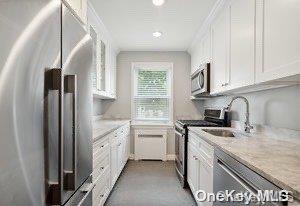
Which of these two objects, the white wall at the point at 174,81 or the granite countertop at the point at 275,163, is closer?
the granite countertop at the point at 275,163

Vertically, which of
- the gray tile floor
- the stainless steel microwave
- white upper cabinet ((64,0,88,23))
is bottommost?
the gray tile floor

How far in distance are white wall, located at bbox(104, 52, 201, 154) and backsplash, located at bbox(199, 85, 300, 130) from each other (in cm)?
209

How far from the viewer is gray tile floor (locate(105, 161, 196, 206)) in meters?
2.74

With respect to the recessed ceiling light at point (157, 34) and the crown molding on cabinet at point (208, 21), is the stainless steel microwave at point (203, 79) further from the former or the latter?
the recessed ceiling light at point (157, 34)

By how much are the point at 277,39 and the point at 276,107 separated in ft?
2.66

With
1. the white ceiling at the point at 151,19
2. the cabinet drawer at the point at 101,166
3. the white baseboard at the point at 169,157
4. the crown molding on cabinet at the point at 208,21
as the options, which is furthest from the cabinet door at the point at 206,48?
the white baseboard at the point at 169,157

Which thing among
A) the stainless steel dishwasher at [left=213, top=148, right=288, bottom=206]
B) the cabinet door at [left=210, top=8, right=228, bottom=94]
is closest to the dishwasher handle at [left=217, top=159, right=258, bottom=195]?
the stainless steel dishwasher at [left=213, top=148, right=288, bottom=206]

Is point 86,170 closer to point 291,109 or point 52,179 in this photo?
point 52,179

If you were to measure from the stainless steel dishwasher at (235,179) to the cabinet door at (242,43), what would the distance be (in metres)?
0.74

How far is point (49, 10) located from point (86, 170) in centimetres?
93

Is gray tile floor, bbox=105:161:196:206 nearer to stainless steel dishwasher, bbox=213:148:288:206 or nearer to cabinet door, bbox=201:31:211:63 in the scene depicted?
stainless steel dishwasher, bbox=213:148:288:206

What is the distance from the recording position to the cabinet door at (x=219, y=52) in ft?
8.19

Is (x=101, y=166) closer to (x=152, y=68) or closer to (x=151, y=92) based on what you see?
(x=151, y=92)

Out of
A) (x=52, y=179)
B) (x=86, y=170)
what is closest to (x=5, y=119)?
(x=52, y=179)
